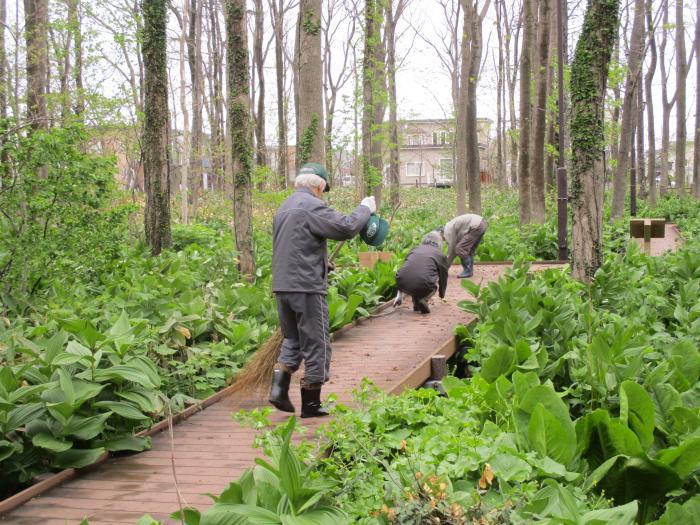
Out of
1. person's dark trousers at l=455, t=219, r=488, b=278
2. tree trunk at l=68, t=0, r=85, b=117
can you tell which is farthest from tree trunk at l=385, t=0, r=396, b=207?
person's dark trousers at l=455, t=219, r=488, b=278

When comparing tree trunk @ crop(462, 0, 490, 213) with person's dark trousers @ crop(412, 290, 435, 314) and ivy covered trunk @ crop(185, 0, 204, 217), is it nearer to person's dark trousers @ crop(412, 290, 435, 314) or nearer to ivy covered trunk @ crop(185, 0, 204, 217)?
ivy covered trunk @ crop(185, 0, 204, 217)

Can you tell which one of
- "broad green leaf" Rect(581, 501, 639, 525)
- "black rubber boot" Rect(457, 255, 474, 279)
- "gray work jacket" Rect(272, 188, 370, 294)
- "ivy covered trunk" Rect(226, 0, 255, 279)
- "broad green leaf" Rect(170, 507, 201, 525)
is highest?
"ivy covered trunk" Rect(226, 0, 255, 279)

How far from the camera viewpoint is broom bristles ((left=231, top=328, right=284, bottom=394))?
6.35 metres

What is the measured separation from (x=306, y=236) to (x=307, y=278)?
318 millimetres

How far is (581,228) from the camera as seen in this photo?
1030cm

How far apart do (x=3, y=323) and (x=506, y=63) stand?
122 ft

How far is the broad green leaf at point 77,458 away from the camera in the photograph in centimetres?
→ 462

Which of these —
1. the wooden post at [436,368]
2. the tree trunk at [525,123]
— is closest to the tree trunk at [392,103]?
the tree trunk at [525,123]

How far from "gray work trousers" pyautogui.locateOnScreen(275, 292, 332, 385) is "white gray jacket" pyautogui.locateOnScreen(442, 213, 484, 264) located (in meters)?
7.11

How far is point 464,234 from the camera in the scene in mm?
12578

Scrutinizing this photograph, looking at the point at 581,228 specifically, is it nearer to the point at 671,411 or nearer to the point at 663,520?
the point at 671,411

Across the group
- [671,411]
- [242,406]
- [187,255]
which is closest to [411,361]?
[242,406]

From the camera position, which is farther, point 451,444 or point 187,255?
point 187,255

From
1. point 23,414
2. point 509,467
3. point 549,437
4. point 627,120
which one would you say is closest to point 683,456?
point 549,437
